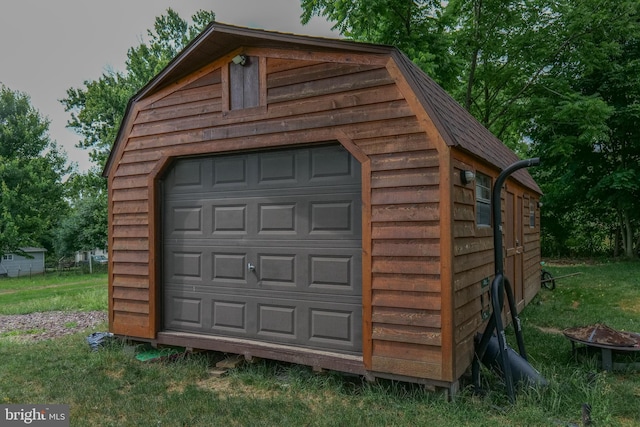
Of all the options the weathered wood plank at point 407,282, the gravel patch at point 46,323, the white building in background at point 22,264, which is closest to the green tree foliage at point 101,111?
the white building in background at point 22,264

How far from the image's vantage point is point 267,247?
15.0ft

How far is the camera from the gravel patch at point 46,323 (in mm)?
6773

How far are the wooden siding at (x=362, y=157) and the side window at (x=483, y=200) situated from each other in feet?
3.85

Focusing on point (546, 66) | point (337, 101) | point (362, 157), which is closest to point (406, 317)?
point (362, 157)

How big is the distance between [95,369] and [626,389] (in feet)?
17.5

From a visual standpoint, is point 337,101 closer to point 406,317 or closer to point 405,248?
point 405,248

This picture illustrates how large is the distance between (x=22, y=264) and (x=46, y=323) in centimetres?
2548

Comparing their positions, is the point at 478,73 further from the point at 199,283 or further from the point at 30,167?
the point at 30,167

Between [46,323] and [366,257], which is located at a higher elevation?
[366,257]

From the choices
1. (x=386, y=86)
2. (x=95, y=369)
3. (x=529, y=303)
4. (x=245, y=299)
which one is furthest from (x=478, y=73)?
(x=95, y=369)

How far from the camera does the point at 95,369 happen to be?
4.66 m

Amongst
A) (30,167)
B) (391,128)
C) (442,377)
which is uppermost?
(30,167)

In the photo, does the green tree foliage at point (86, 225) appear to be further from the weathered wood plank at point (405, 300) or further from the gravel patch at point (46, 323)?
the weathered wood plank at point (405, 300)

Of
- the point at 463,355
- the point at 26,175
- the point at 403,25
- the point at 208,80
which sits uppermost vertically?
the point at 403,25
